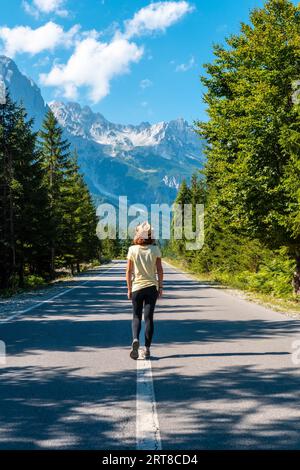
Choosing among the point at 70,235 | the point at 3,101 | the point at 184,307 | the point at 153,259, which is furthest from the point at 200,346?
the point at 70,235

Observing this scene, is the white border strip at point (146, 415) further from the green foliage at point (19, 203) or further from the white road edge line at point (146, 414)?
the green foliage at point (19, 203)

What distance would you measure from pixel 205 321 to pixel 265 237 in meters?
8.14

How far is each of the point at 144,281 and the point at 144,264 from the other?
0.27 m

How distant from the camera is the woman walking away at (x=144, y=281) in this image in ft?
25.1

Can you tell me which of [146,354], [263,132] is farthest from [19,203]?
[146,354]

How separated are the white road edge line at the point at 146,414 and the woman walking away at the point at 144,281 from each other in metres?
0.83

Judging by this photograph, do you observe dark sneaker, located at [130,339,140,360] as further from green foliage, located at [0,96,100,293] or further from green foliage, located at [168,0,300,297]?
green foliage, located at [0,96,100,293]

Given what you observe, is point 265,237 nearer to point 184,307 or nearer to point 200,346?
point 184,307

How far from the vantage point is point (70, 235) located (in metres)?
39.5

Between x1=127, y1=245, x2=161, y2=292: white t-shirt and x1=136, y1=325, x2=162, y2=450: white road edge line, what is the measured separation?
4.57 ft

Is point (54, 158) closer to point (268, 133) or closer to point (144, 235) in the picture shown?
point (268, 133)

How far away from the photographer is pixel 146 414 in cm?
480

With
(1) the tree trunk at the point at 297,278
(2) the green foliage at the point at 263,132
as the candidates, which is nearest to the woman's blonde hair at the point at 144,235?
(2) the green foliage at the point at 263,132

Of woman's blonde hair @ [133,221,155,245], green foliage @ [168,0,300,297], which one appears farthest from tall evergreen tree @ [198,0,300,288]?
woman's blonde hair @ [133,221,155,245]
